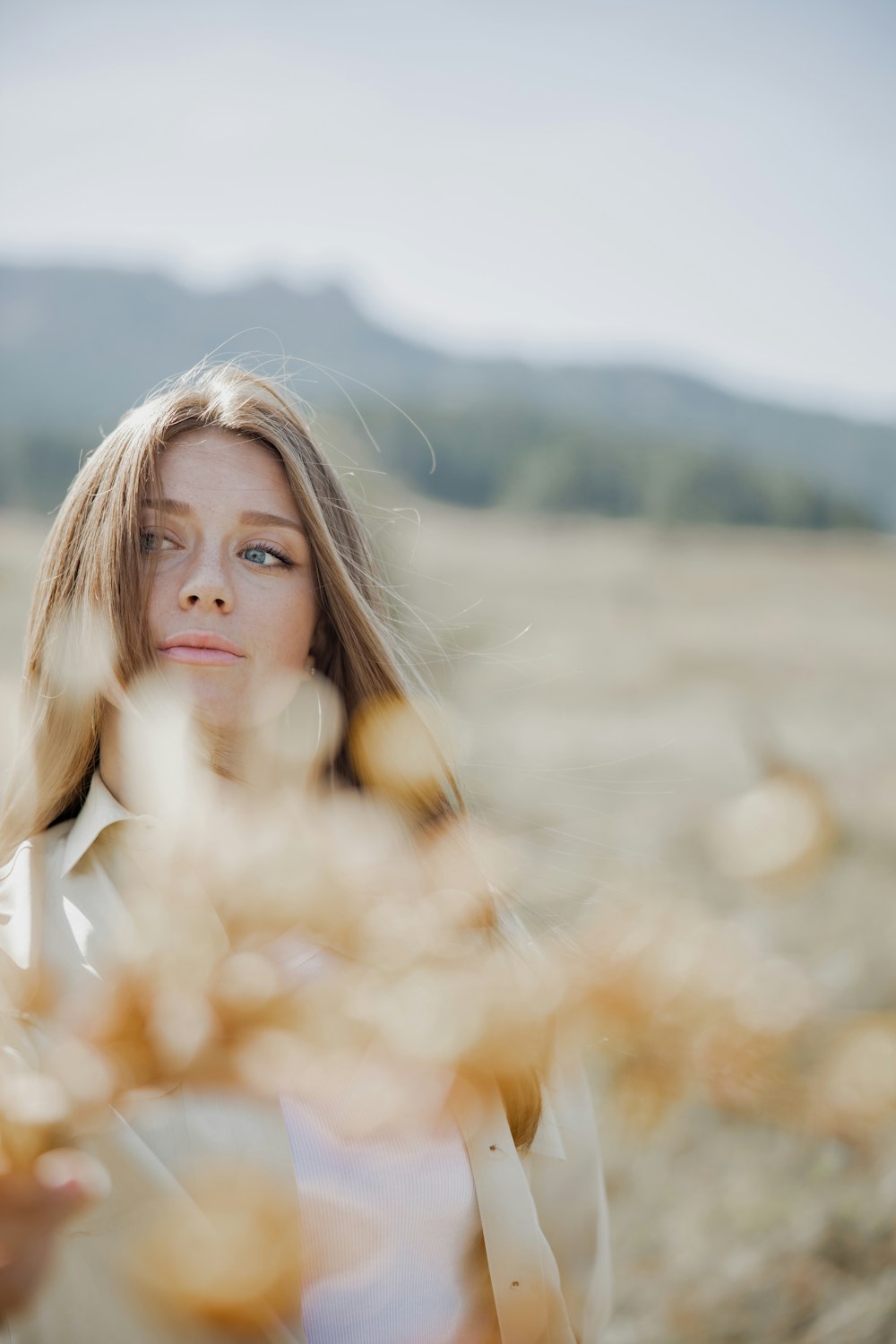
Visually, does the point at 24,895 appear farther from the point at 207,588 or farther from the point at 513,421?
the point at 513,421

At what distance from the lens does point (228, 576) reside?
1058 millimetres

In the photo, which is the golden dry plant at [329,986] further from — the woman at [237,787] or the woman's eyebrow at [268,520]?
the woman's eyebrow at [268,520]

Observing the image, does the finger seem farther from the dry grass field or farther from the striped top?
the dry grass field

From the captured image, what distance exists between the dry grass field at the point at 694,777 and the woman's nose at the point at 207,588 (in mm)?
331

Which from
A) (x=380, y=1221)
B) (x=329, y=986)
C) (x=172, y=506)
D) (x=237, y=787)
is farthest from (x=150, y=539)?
(x=380, y=1221)

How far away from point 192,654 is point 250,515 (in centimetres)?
20

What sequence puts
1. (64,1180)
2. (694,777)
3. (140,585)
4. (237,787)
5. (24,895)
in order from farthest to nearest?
(694,777), (237,787), (140,585), (24,895), (64,1180)

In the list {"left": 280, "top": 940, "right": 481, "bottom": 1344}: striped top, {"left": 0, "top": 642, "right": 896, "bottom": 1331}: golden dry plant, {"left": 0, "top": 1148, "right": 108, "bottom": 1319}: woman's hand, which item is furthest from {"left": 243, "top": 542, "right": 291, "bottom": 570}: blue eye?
{"left": 0, "top": 1148, "right": 108, "bottom": 1319}: woman's hand

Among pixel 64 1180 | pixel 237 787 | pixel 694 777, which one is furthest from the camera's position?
pixel 694 777

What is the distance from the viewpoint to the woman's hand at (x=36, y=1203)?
513 mm

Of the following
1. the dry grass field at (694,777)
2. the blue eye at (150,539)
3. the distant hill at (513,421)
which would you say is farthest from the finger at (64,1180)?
the distant hill at (513,421)

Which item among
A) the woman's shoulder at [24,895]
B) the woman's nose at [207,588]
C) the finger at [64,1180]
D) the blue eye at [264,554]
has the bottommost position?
the woman's shoulder at [24,895]

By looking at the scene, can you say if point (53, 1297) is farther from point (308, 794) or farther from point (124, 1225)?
point (308, 794)

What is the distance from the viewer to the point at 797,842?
1.51 metres
